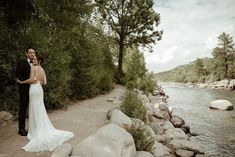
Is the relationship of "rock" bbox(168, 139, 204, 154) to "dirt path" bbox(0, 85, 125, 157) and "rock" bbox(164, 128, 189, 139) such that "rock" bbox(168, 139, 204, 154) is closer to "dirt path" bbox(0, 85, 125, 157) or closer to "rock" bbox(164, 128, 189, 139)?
"rock" bbox(164, 128, 189, 139)

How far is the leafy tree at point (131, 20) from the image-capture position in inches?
1196

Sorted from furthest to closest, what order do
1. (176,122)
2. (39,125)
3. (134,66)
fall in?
(134,66)
(176,122)
(39,125)

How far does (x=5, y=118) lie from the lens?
419 inches

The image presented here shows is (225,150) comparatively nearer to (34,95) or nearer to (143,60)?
(34,95)

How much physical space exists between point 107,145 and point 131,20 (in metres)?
25.1

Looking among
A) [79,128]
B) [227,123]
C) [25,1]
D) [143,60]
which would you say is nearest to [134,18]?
[143,60]

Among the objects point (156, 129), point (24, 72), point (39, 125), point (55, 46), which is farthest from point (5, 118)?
point (156, 129)

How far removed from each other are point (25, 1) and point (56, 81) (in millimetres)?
4693

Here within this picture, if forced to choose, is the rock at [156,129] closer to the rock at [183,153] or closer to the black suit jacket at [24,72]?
the rock at [183,153]

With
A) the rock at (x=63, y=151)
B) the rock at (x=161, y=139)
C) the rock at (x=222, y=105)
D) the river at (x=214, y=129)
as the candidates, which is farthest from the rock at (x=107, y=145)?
the rock at (x=222, y=105)

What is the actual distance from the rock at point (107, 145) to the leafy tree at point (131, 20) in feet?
79.1

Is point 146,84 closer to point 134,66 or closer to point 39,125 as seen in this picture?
point 134,66

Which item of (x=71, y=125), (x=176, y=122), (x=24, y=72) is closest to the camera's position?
(x=24, y=72)

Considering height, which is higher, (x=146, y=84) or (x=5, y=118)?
(x=146, y=84)
